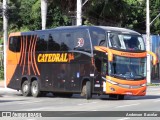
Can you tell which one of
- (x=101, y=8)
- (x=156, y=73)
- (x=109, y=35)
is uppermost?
(x=101, y=8)

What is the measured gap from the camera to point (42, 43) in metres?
29.0

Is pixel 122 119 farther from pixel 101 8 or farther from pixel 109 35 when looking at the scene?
pixel 101 8

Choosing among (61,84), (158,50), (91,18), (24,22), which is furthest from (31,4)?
(61,84)

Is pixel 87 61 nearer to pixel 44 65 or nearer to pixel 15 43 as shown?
pixel 44 65

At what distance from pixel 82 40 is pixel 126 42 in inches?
92.3

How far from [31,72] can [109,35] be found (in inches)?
261

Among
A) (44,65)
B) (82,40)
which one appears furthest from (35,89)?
(82,40)

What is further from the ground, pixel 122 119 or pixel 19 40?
pixel 19 40

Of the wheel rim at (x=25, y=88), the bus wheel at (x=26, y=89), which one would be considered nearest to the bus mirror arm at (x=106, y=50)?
the bus wheel at (x=26, y=89)

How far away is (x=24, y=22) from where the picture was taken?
5506cm

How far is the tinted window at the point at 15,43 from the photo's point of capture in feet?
101

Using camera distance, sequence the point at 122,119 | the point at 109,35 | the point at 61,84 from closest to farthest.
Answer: the point at 122,119
the point at 109,35
the point at 61,84

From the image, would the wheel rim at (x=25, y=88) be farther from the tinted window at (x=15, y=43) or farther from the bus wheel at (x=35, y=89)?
the tinted window at (x=15, y=43)

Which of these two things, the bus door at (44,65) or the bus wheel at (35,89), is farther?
the bus wheel at (35,89)
